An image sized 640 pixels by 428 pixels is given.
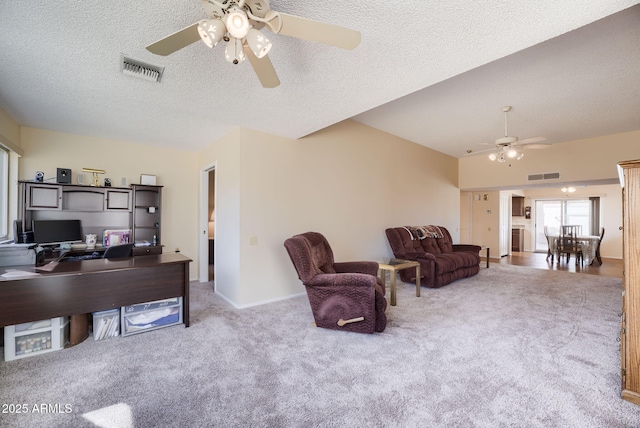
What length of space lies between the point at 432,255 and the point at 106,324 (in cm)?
445

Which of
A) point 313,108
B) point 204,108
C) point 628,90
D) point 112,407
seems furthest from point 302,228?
point 628,90

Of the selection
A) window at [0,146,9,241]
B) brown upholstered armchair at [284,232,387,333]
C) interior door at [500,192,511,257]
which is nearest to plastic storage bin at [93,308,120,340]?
brown upholstered armchair at [284,232,387,333]

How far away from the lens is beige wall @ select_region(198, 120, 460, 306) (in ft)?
11.9

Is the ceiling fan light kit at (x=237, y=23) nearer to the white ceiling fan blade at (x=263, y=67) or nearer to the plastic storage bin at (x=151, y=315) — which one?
the white ceiling fan blade at (x=263, y=67)

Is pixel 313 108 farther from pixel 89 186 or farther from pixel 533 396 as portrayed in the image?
pixel 89 186

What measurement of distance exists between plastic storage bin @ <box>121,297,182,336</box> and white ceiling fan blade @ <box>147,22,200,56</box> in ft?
7.83

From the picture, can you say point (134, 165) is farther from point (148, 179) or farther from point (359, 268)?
point (359, 268)

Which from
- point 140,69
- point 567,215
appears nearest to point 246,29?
point 140,69

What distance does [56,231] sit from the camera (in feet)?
12.1

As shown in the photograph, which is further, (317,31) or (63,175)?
(63,175)

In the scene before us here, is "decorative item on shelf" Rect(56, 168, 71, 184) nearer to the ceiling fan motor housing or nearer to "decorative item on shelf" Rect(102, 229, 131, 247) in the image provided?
"decorative item on shelf" Rect(102, 229, 131, 247)

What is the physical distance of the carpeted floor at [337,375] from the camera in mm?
1614

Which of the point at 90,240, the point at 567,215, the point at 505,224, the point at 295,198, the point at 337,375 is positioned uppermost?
the point at 295,198

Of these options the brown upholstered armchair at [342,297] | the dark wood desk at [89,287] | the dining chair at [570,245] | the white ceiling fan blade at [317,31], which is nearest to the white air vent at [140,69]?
the white ceiling fan blade at [317,31]
